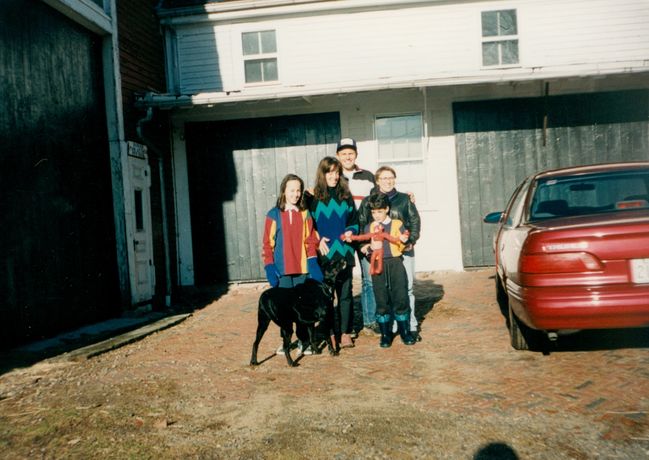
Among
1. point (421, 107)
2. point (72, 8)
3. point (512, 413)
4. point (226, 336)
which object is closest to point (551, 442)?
point (512, 413)

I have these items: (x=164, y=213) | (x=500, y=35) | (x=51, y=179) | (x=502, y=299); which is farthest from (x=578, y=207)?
(x=164, y=213)

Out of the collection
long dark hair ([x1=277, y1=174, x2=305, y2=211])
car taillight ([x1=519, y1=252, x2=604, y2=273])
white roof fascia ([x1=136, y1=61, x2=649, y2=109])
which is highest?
white roof fascia ([x1=136, y1=61, x2=649, y2=109])

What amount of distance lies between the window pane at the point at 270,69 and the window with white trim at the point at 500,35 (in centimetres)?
410

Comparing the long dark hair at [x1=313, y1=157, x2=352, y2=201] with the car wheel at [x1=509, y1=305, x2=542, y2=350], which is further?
the long dark hair at [x1=313, y1=157, x2=352, y2=201]

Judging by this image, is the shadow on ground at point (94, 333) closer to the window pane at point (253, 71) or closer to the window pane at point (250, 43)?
the window pane at point (253, 71)

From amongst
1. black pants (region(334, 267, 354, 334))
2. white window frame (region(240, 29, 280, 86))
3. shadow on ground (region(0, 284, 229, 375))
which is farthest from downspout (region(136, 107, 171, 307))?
black pants (region(334, 267, 354, 334))

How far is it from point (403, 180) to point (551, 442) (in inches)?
312

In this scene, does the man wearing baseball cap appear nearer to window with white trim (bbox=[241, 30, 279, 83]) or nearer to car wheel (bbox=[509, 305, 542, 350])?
car wheel (bbox=[509, 305, 542, 350])

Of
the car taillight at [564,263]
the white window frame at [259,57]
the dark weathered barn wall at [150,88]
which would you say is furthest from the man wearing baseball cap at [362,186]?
the white window frame at [259,57]

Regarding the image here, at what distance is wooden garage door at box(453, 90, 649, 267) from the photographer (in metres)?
10.3

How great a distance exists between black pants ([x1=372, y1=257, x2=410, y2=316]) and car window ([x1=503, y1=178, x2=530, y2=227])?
115cm

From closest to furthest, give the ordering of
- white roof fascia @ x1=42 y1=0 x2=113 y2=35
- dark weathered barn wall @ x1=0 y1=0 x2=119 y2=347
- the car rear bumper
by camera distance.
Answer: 1. the car rear bumper
2. dark weathered barn wall @ x1=0 y1=0 x2=119 y2=347
3. white roof fascia @ x1=42 y1=0 x2=113 y2=35

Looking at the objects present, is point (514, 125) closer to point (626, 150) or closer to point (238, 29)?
point (626, 150)

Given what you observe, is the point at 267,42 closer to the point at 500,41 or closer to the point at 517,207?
the point at 500,41
